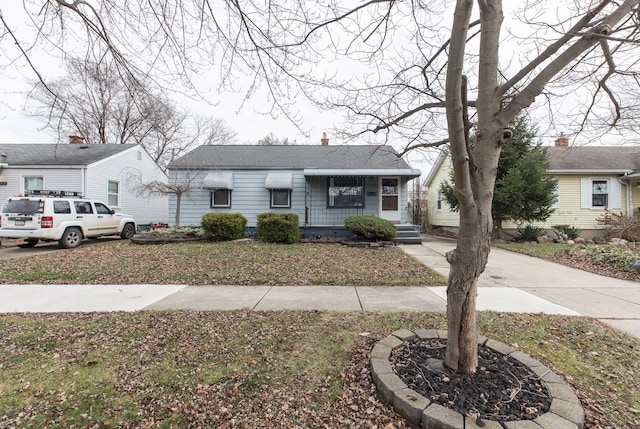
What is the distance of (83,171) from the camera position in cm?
1315

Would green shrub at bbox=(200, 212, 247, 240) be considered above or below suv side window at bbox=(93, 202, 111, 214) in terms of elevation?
below

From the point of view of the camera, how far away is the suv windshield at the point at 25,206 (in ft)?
29.9

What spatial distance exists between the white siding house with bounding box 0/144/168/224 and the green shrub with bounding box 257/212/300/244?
9.16 metres

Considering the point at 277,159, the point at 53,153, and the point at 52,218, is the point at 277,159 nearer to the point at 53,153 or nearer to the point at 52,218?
the point at 52,218

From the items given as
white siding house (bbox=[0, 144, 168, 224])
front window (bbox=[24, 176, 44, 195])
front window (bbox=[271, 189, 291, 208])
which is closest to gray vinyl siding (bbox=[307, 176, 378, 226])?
front window (bbox=[271, 189, 291, 208])

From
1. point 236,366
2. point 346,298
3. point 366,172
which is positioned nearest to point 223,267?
point 346,298

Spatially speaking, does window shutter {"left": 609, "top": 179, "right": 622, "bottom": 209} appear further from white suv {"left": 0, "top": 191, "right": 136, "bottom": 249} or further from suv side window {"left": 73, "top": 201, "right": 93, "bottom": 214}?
suv side window {"left": 73, "top": 201, "right": 93, "bottom": 214}

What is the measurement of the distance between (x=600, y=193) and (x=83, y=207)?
900 inches

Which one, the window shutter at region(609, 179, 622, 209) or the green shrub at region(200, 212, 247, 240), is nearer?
the green shrub at region(200, 212, 247, 240)

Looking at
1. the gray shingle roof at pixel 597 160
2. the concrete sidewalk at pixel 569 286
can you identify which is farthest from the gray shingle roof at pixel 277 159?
the gray shingle roof at pixel 597 160

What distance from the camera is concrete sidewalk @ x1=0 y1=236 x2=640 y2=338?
426 centimetres

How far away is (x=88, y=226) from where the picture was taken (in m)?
10.6

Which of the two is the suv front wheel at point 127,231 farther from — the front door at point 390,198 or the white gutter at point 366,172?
the front door at point 390,198

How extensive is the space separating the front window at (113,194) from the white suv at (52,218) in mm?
3980
